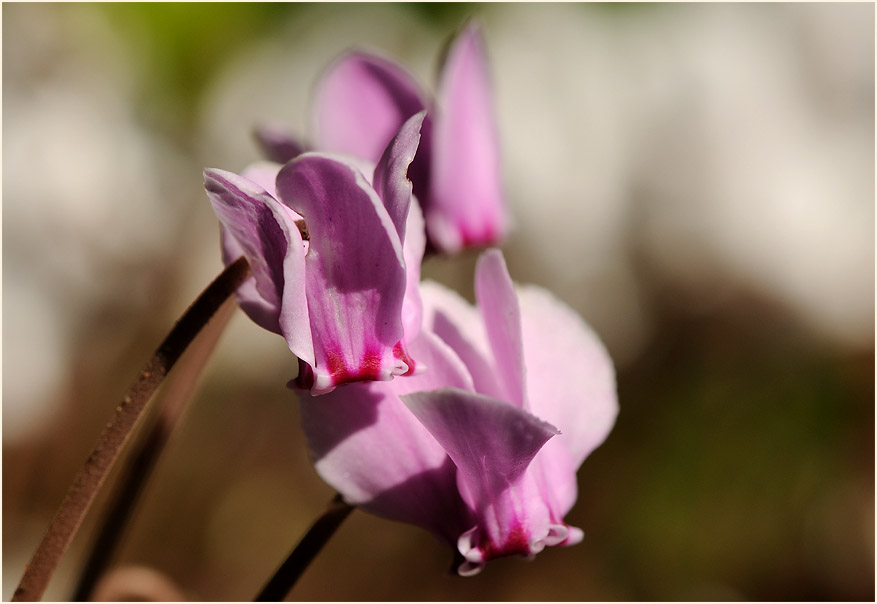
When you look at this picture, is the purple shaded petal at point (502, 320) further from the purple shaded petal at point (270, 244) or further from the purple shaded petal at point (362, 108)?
the purple shaded petal at point (362, 108)

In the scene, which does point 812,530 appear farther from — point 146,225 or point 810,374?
point 146,225

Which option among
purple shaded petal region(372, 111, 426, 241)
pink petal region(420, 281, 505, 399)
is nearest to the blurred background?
pink petal region(420, 281, 505, 399)

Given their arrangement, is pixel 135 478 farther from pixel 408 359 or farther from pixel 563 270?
pixel 563 270

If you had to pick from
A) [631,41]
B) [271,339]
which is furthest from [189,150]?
[631,41]

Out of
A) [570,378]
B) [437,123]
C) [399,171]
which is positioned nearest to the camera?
[399,171]

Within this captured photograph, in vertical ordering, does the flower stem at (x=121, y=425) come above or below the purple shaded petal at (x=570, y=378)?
above

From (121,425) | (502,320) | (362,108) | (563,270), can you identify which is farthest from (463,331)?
(563,270)

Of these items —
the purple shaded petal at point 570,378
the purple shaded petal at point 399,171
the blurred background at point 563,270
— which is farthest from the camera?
the blurred background at point 563,270

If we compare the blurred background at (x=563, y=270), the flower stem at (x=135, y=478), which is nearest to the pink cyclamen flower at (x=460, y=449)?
the flower stem at (x=135, y=478)
